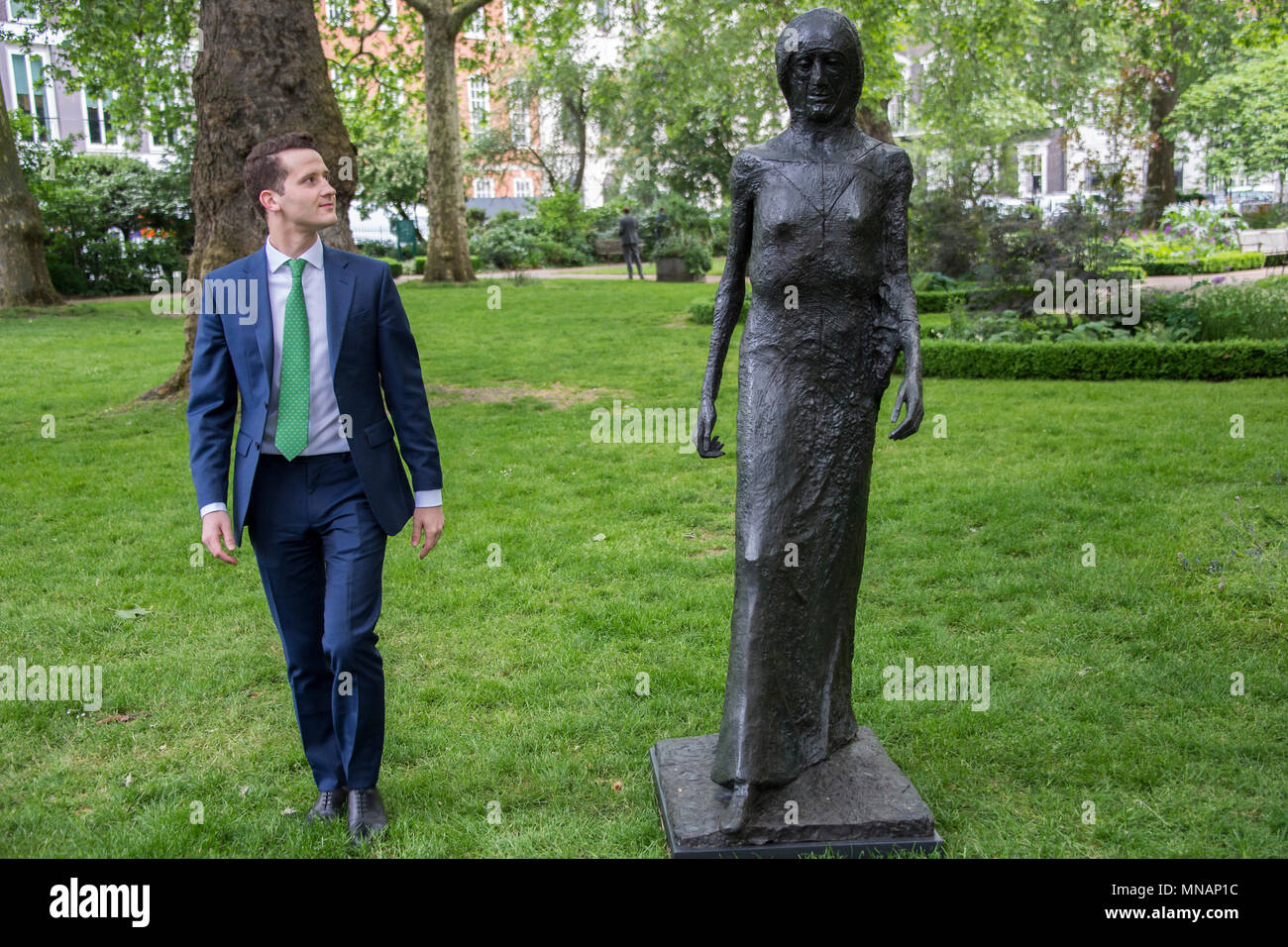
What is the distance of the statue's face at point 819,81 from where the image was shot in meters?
3.42

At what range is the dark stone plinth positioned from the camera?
3.61m

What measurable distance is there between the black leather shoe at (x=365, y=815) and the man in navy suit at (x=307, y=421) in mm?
217

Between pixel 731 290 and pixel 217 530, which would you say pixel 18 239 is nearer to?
pixel 217 530

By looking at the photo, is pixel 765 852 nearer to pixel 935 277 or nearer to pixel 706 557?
pixel 706 557

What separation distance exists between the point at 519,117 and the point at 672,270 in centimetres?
2190

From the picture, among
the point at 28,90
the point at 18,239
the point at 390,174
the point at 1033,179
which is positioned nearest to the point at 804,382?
the point at 18,239

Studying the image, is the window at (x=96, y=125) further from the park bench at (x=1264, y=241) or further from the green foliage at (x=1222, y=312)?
the park bench at (x=1264, y=241)

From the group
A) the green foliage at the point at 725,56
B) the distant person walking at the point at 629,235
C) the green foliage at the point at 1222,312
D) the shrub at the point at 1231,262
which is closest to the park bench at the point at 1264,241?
the shrub at the point at 1231,262

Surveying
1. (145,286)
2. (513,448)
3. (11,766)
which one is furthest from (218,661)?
(145,286)

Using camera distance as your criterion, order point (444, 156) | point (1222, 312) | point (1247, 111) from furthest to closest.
A: point (1247, 111) → point (444, 156) → point (1222, 312)

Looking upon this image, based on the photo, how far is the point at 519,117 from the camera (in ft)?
151

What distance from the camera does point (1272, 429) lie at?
9758 mm

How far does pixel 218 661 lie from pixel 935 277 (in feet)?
57.1

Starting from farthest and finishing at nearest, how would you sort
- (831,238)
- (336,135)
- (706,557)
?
(336,135) → (706,557) → (831,238)
